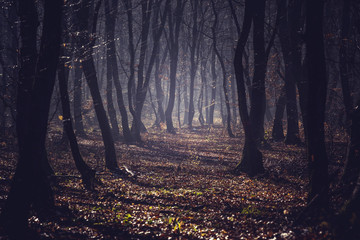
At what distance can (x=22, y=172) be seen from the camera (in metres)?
5.50

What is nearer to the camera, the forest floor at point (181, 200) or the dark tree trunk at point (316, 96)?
the dark tree trunk at point (316, 96)

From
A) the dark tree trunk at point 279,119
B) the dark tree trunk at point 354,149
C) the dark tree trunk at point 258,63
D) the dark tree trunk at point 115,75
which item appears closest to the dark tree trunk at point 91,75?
the dark tree trunk at point 258,63

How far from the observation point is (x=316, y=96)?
19.2ft

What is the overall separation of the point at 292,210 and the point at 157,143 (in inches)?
611

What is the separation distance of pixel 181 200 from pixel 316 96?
4868mm

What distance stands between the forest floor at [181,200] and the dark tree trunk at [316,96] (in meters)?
0.59

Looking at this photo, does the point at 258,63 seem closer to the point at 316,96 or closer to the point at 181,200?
the point at 316,96

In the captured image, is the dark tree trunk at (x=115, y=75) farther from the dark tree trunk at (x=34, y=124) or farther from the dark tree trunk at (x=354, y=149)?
the dark tree trunk at (x=354, y=149)

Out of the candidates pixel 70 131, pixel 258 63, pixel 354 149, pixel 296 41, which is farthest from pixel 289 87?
pixel 70 131

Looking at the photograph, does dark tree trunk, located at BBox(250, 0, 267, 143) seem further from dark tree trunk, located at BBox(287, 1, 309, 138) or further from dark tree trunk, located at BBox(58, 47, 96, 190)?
dark tree trunk, located at BBox(58, 47, 96, 190)

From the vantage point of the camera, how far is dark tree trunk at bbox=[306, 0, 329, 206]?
19.0 feet

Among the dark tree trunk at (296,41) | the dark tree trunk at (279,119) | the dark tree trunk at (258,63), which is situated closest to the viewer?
the dark tree trunk at (258,63)

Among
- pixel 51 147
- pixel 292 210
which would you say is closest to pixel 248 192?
pixel 292 210

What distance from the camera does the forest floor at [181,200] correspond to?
5.99 m
